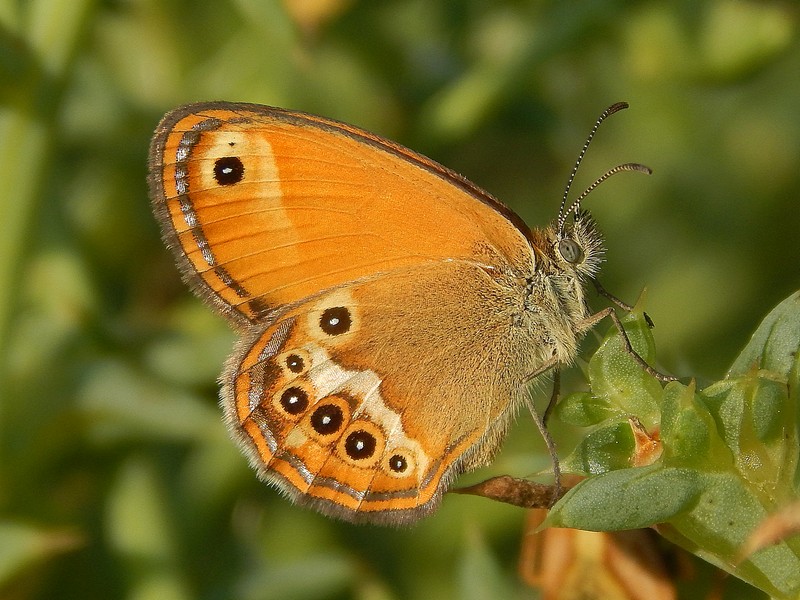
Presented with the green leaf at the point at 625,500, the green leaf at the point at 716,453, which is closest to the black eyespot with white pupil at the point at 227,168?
the green leaf at the point at 716,453

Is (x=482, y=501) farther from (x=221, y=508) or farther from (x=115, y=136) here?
(x=115, y=136)

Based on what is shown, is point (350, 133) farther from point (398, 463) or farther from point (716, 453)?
point (716, 453)

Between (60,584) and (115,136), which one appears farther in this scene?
(115,136)

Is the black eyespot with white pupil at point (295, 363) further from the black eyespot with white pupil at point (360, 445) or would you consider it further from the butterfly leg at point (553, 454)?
the butterfly leg at point (553, 454)

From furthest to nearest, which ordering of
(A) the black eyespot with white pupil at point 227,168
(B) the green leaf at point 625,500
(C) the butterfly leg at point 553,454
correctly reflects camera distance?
(A) the black eyespot with white pupil at point 227,168
(C) the butterfly leg at point 553,454
(B) the green leaf at point 625,500

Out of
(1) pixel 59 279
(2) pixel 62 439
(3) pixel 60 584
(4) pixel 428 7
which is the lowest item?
(3) pixel 60 584

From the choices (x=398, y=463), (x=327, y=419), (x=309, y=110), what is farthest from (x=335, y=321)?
(x=309, y=110)

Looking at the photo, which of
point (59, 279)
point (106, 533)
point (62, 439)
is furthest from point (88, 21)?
point (106, 533)

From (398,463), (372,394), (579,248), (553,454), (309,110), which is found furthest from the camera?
(309,110)
